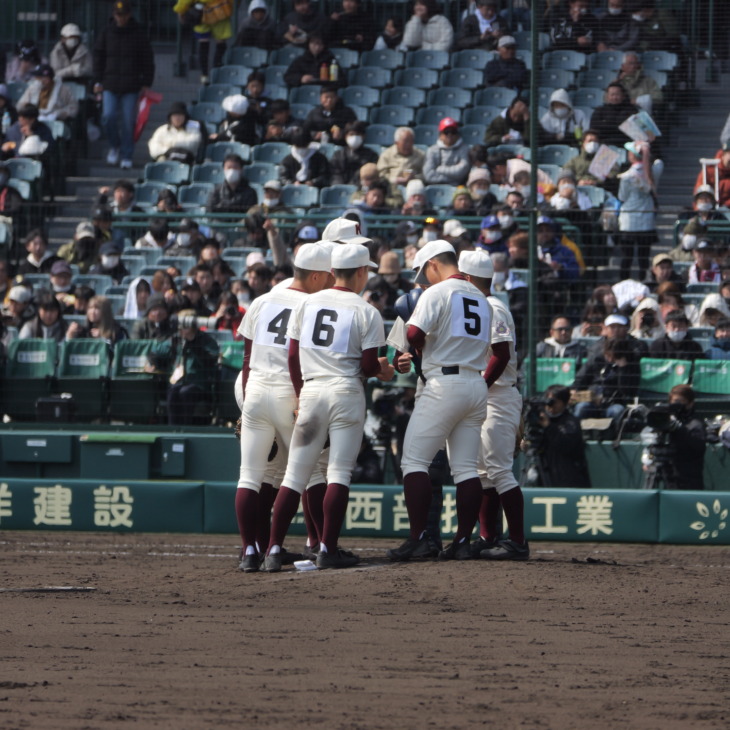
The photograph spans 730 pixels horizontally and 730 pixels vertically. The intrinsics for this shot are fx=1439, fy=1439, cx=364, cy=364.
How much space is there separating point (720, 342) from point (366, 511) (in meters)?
3.42

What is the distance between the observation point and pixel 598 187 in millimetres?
14664

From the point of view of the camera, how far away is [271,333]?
853 centimetres

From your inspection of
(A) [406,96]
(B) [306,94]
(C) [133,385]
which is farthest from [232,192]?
(C) [133,385]

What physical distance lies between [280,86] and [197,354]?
618 cm

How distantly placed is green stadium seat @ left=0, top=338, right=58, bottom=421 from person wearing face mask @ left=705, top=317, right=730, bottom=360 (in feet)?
19.7

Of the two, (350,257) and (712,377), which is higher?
(350,257)

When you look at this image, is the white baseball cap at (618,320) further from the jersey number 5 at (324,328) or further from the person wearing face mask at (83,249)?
the person wearing face mask at (83,249)

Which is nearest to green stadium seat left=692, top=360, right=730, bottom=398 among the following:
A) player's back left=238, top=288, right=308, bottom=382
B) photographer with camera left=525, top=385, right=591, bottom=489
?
photographer with camera left=525, top=385, right=591, bottom=489

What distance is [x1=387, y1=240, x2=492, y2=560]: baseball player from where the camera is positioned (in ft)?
Result: 27.5

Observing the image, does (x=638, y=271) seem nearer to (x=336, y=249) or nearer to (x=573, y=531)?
(x=573, y=531)

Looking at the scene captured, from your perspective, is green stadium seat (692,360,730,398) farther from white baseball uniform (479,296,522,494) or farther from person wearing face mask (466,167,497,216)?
white baseball uniform (479,296,522,494)

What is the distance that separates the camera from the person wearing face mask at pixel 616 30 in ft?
49.9

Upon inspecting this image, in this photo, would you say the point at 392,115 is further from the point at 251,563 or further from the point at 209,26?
the point at 251,563

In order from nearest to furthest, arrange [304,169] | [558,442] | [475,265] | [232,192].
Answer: [475,265]
[558,442]
[232,192]
[304,169]
